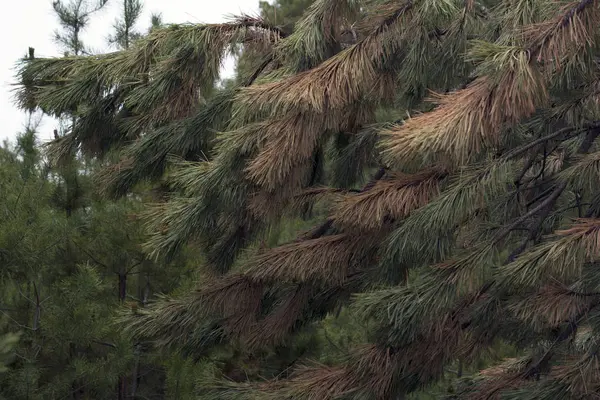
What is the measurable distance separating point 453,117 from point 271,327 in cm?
203

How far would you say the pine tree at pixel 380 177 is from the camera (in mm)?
3660

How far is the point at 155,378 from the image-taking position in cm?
837

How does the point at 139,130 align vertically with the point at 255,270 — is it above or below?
above

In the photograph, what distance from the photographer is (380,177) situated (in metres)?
5.05

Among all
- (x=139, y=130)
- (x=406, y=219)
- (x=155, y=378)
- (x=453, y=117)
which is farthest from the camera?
(x=155, y=378)

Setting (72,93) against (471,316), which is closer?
(471,316)

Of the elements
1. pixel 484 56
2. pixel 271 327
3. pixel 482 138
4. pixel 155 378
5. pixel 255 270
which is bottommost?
pixel 155 378

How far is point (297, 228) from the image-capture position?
9828mm

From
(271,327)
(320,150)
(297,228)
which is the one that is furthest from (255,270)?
(297,228)

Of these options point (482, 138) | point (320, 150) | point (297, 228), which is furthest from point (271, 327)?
point (297, 228)

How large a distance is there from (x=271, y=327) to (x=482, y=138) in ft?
6.24

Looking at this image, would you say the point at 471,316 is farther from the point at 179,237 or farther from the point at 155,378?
the point at 155,378

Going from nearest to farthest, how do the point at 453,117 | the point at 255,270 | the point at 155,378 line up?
the point at 453,117 → the point at 255,270 → the point at 155,378

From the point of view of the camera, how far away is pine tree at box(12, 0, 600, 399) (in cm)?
366
